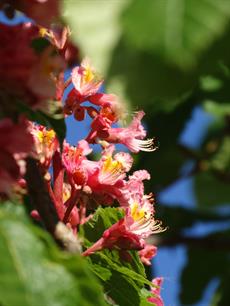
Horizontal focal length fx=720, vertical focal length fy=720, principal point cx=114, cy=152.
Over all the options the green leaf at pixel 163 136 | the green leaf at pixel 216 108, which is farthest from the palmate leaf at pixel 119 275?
the green leaf at pixel 216 108

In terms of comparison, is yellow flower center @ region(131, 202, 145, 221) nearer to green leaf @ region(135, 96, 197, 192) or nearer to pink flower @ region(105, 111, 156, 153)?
pink flower @ region(105, 111, 156, 153)

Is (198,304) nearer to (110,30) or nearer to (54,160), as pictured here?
(54,160)

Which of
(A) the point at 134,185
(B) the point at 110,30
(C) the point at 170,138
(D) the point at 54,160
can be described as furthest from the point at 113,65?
(C) the point at 170,138

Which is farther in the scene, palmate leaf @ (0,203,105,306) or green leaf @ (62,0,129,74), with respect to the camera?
palmate leaf @ (0,203,105,306)

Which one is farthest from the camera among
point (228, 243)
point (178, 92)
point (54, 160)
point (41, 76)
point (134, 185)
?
point (228, 243)

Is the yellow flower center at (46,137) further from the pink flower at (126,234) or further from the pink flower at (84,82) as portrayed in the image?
the pink flower at (126,234)

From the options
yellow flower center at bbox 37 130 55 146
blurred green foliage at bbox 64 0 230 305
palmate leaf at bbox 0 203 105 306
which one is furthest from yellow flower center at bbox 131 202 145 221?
blurred green foliage at bbox 64 0 230 305
